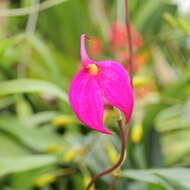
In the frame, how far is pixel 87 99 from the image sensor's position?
0.92 feet

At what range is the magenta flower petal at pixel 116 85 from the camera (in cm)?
27

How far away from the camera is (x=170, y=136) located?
773mm

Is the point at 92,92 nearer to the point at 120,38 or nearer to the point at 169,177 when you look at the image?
the point at 169,177

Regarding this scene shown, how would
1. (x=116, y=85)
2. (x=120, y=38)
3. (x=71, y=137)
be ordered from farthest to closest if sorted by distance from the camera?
(x=120, y=38) < (x=71, y=137) < (x=116, y=85)

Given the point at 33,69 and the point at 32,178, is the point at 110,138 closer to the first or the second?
the point at 32,178

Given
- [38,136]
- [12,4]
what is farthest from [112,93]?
[12,4]

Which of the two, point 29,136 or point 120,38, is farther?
point 120,38

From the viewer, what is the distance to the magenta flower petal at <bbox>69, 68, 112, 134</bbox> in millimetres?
281

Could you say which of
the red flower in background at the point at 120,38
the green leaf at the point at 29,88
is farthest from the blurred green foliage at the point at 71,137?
the red flower in background at the point at 120,38

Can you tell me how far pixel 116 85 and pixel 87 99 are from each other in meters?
0.03

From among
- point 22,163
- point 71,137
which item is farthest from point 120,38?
point 22,163

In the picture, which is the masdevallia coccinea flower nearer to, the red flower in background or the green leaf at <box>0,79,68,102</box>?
the green leaf at <box>0,79,68,102</box>

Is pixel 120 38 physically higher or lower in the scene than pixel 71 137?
higher

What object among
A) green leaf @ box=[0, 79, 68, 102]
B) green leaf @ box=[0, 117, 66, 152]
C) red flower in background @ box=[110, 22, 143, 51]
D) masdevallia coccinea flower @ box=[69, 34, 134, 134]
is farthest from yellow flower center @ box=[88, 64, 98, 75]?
red flower in background @ box=[110, 22, 143, 51]
